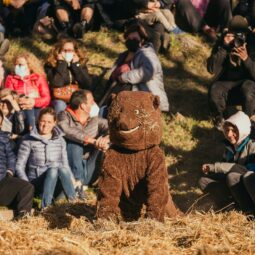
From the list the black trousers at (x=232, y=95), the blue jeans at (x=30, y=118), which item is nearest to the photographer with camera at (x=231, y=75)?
the black trousers at (x=232, y=95)

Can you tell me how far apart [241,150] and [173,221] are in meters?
2.55

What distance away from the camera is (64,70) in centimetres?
1020

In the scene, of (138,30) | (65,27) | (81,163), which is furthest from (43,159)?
(65,27)

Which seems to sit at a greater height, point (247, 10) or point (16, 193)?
point (247, 10)

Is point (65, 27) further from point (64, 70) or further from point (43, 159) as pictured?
point (43, 159)

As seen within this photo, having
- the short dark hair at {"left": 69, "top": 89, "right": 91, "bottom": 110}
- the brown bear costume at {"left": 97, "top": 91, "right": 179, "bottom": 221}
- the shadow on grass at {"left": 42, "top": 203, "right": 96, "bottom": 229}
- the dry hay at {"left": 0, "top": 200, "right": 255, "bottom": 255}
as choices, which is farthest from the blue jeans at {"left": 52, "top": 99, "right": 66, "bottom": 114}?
the dry hay at {"left": 0, "top": 200, "right": 255, "bottom": 255}

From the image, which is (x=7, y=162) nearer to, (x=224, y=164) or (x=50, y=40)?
(x=224, y=164)

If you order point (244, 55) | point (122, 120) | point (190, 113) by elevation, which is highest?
point (122, 120)

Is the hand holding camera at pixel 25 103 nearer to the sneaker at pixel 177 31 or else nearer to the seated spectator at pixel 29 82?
the seated spectator at pixel 29 82

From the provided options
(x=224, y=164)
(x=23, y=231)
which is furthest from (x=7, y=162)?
(x=23, y=231)

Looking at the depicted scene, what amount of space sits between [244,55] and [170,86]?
79.3 inches

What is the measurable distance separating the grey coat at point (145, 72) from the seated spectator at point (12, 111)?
1391mm

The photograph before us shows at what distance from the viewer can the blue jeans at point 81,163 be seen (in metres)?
9.59

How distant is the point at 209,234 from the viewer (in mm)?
5637
